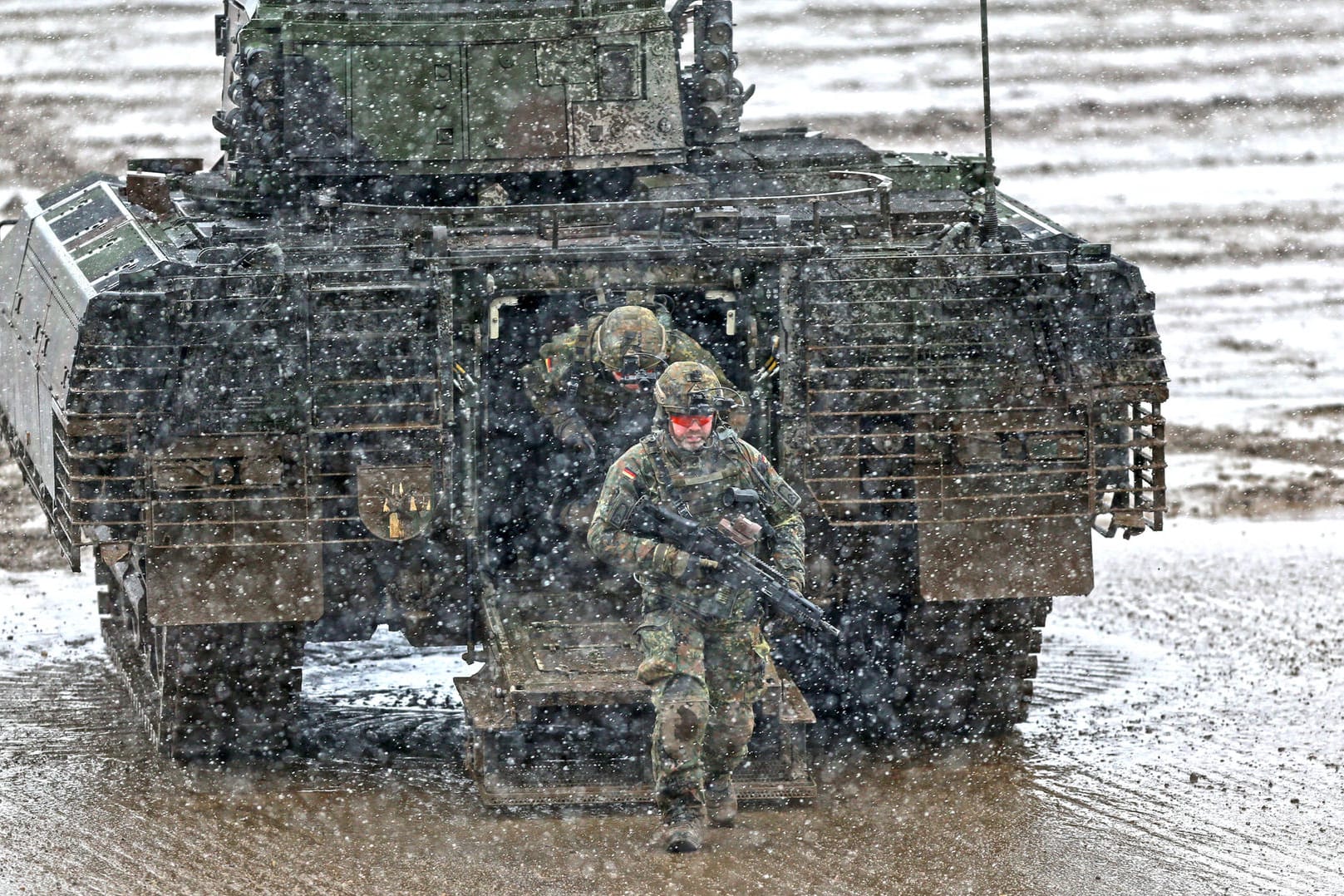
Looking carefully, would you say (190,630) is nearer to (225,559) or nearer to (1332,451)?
(225,559)

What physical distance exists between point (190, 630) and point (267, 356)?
1.12 m

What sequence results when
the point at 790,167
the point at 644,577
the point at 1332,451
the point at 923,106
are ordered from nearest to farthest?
the point at 644,577 → the point at 790,167 → the point at 1332,451 → the point at 923,106

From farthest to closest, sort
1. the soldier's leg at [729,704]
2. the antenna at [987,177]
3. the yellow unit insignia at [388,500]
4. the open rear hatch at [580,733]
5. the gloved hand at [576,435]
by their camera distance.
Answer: the antenna at [987,177] → the gloved hand at [576,435] → the yellow unit insignia at [388,500] → the open rear hatch at [580,733] → the soldier's leg at [729,704]

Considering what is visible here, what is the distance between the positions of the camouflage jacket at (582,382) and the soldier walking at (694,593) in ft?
3.54

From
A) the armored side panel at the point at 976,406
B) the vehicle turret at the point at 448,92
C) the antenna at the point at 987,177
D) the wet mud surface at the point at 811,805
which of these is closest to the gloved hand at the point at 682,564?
the wet mud surface at the point at 811,805

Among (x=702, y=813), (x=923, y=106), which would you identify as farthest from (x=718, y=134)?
(x=923, y=106)

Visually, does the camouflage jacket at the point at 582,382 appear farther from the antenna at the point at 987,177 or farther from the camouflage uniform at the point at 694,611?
the antenna at the point at 987,177

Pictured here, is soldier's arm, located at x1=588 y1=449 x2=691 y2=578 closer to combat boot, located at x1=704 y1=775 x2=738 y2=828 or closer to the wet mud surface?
combat boot, located at x1=704 y1=775 x2=738 y2=828

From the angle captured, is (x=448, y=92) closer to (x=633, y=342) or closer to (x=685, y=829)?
(x=633, y=342)

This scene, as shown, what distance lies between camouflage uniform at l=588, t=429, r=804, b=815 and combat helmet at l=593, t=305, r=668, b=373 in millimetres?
860

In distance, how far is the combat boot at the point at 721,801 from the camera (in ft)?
27.9

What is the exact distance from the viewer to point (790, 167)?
1154 centimetres

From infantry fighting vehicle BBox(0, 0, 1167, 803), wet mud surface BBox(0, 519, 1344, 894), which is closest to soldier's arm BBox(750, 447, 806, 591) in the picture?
infantry fighting vehicle BBox(0, 0, 1167, 803)

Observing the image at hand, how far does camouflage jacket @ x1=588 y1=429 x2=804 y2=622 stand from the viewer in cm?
835
